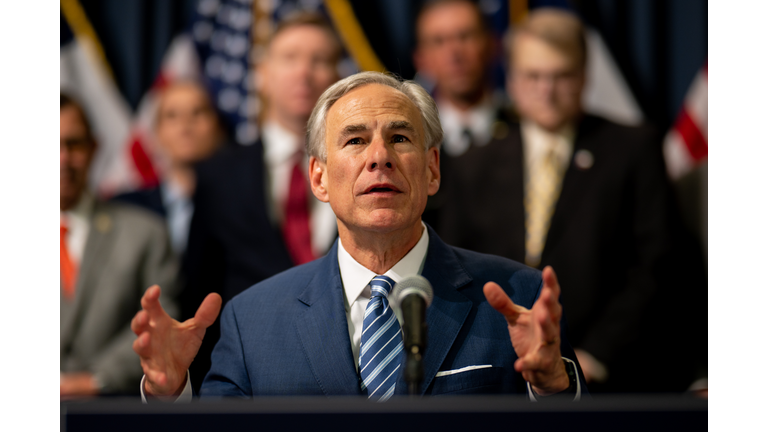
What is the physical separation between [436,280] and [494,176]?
1374mm

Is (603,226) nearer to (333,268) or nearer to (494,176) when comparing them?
(494,176)

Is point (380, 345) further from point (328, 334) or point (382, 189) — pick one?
point (382, 189)

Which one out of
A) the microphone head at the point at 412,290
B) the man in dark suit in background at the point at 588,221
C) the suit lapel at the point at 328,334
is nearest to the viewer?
the microphone head at the point at 412,290

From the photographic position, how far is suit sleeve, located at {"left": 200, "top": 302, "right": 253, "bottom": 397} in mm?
1670

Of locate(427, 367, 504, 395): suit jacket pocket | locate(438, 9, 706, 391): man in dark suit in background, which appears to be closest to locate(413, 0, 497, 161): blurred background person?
locate(438, 9, 706, 391): man in dark suit in background

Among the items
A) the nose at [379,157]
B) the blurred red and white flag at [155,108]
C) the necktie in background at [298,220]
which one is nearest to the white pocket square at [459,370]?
the nose at [379,157]

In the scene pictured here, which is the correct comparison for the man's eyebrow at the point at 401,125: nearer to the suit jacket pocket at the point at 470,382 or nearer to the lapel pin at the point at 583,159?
the suit jacket pocket at the point at 470,382

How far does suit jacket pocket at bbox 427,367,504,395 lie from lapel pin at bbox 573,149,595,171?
5.30 feet

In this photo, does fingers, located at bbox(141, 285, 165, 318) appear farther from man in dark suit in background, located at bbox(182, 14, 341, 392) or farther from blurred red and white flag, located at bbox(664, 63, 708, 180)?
blurred red and white flag, located at bbox(664, 63, 708, 180)

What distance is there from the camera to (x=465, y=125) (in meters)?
3.09

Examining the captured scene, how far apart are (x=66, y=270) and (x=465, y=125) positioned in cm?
202

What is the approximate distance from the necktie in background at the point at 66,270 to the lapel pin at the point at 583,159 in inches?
95.1

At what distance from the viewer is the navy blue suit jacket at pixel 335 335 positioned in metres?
1.61

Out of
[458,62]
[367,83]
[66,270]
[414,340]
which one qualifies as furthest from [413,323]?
[66,270]
